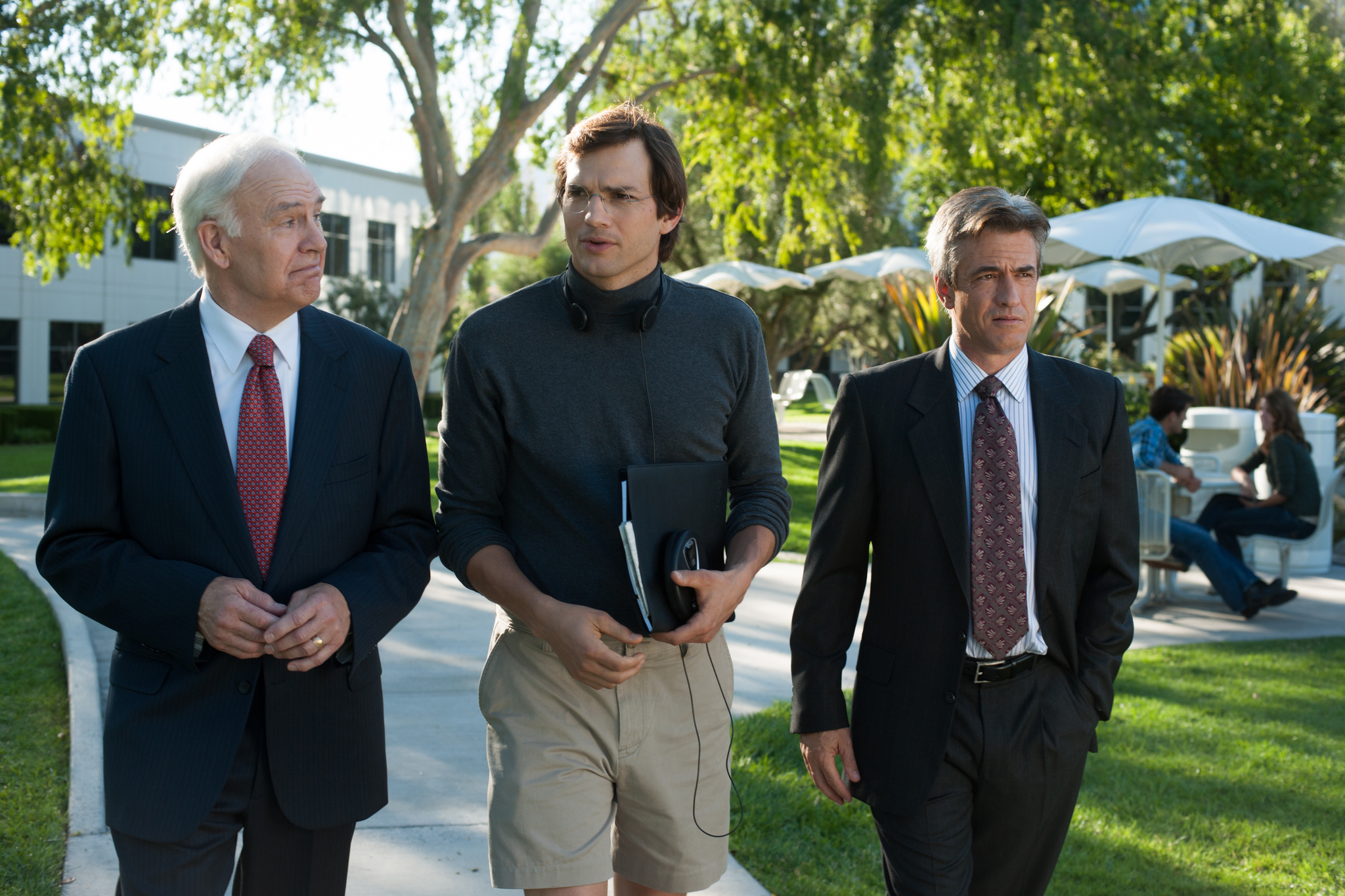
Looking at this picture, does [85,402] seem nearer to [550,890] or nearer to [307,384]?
[307,384]

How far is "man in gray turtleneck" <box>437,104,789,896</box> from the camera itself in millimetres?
2465

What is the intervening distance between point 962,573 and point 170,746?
1712 millimetres

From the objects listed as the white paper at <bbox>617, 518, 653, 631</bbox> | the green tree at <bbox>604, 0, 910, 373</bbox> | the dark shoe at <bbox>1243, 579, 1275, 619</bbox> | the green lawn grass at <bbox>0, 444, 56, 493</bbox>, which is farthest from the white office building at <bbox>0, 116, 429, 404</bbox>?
the white paper at <bbox>617, 518, 653, 631</bbox>

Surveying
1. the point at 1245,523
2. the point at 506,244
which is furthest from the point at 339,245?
the point at 1245,523

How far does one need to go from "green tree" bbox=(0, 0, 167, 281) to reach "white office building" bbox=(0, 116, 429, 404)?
1518cm

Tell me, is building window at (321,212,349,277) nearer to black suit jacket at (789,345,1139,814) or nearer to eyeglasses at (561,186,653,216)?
eyeglasses at (561,186,653,216)

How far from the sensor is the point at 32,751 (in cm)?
490

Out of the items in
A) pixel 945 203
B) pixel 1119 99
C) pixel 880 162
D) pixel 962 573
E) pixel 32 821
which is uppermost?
pixel 1119 99

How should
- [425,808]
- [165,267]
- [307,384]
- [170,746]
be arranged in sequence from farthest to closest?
1. [165,267]
2. [425,808]
3. [307,384]
4. [170,746]

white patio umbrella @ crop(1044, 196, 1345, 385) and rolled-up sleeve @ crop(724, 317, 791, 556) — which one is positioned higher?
white patio umbrella @ crop(1044, 196, 1345, 385)

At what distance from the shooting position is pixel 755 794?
4.58 metres

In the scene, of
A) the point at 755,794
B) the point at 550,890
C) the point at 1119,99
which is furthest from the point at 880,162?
the point at 550,890

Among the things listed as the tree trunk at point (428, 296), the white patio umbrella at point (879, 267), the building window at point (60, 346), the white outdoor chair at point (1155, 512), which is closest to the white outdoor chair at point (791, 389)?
the white patio umbrella at point (879, 267)

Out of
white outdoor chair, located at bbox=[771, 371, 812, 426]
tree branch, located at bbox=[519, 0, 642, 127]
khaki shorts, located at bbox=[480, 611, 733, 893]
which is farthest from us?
white outdoor chair, located at bbox=[771, 371, 812, 426]
